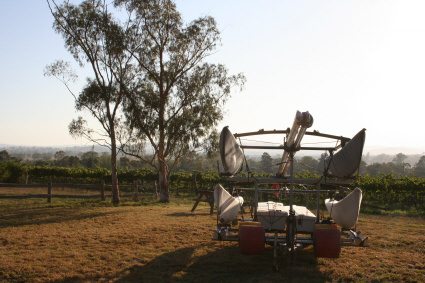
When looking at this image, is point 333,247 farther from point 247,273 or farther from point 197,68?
point 197,68

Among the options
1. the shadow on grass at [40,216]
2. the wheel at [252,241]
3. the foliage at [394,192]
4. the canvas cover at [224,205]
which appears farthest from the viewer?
the foliage at [394,192]

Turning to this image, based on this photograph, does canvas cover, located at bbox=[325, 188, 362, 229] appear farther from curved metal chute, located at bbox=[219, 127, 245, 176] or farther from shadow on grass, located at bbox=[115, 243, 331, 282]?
curved metal chute, located at bbox=[219, 127, 245, 176]

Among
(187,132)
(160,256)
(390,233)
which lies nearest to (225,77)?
(187,132)

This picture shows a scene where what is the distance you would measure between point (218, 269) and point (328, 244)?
2.12 metres

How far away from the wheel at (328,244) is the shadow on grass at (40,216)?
969 centimetres

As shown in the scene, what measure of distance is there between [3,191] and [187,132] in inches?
580

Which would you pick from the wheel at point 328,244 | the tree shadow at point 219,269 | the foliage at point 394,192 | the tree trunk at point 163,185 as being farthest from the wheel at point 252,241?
the foliage at point 394,192

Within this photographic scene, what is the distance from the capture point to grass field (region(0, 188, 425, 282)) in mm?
6113

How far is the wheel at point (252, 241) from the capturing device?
19.0ft

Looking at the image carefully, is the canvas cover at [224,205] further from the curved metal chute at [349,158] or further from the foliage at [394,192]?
the foliage at [394,192]

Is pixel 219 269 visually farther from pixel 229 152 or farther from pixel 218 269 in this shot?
pixel 229 152

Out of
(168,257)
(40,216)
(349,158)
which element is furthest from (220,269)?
(40,216)

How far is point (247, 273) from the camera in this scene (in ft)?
20.7

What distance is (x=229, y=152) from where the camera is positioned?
642 cm
